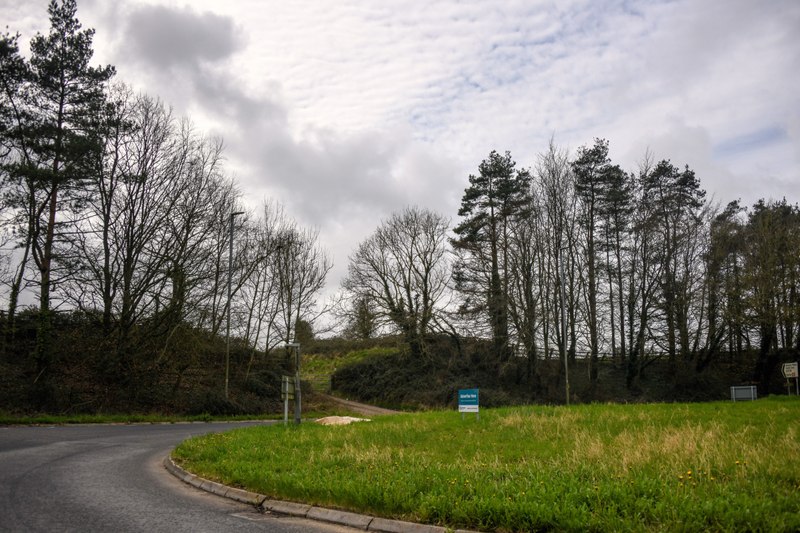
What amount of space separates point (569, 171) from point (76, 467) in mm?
37192

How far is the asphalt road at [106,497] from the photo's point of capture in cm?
716

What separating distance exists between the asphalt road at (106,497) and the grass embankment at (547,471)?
2.75ft

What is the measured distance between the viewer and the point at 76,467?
1173cm

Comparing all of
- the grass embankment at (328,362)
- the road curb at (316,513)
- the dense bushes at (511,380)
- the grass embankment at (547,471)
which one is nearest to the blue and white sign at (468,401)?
the grass embankment at (547,471)

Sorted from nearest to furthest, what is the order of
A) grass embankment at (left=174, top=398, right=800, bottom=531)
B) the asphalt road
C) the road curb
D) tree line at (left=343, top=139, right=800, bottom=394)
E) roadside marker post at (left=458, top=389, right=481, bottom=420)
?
grass embankment at (left=174, top=398, right=800, bottom=531) → the road curb → the asphalt road → roadside marker post at (left=458, top=389, right=481, bottom=420) → tree line at (left=343, top=139, right=800, bottom=394)

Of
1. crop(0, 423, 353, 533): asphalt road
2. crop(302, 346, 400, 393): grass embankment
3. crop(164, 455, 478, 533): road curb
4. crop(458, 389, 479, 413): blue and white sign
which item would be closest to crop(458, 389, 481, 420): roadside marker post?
crop(458, 389, 479, 413): blue and white sign

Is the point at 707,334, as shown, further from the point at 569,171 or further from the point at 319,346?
the point at 319,346

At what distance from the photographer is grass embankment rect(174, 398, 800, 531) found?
6156 mm

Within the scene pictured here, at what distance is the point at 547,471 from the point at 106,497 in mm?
6812

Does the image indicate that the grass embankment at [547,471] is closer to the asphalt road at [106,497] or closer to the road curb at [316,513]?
the road curb at [316,513]

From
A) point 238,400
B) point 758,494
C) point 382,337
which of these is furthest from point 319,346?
point 758,494

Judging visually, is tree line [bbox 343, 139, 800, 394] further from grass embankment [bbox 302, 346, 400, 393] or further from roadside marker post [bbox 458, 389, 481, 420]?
roadside marker post [bbox 458, 389, 481, 420]

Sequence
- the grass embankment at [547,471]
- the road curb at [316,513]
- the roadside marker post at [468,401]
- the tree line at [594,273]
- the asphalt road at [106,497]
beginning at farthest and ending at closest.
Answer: the tree line at [594,273] → the roadside marker post at [468,401] → the asphalt road at [106,497] → the road curb at [316,513] → the grass embankment at [547,471]

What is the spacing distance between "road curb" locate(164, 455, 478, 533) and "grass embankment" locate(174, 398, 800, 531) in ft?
0.72
